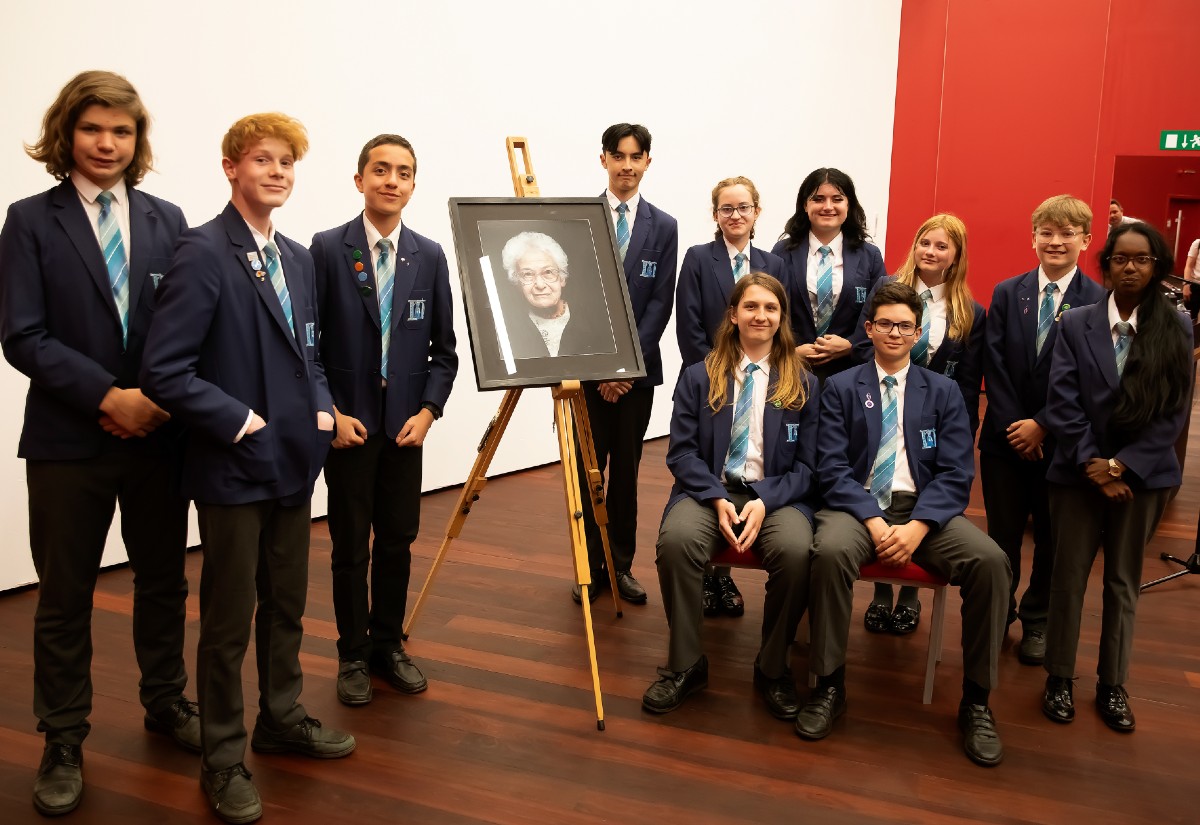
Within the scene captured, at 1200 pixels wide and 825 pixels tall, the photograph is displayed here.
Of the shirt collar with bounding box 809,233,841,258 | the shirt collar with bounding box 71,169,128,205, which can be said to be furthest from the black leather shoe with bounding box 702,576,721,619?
the shirt collar with bounding box 71,169,128,205

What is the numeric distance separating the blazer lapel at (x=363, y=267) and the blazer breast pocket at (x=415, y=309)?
68mm

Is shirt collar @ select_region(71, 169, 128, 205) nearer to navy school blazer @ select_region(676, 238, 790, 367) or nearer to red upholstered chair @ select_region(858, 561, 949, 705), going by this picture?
navy school blazer @ select_region(676, 238, 790, 367)

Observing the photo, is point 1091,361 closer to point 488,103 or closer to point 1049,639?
point 1049,639

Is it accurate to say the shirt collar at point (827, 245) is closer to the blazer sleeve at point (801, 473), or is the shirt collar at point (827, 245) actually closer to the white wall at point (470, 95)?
the blazer sleeve at point (801, 473)

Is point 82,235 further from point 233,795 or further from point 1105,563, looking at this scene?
point 1105,563

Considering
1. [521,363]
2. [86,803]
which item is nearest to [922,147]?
[521,363]

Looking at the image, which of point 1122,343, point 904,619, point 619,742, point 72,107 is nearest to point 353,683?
point 619,742

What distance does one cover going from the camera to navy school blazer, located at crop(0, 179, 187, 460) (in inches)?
92.4

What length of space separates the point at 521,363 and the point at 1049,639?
181 cm

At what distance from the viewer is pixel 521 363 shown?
10.2ft

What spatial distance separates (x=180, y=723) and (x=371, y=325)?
1.20m

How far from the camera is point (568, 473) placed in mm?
3102

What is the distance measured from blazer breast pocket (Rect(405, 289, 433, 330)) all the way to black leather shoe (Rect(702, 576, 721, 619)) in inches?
61.7

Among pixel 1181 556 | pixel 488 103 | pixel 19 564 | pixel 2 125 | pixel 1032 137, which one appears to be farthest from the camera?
pixel 1032 137
